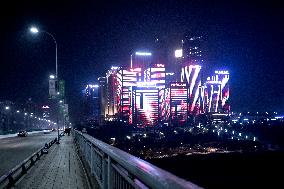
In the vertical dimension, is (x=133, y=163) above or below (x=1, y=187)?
above

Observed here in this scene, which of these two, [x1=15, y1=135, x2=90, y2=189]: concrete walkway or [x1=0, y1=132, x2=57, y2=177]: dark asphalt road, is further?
[x1=0, y1=132, x2=57, y2=177]: dark asphalt road

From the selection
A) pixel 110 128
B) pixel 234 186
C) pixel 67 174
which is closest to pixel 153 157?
pixel 110 128

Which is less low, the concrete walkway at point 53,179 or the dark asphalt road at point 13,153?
the concrete walkway at point 53,179

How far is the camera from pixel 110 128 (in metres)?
200

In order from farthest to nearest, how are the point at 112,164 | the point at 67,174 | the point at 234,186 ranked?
the point at 234,186 → the point at 67,174 → the point at 112,164

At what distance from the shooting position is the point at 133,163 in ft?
17.0

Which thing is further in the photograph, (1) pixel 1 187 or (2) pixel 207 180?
(2) pixel 207 180

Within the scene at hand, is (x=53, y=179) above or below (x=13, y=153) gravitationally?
above

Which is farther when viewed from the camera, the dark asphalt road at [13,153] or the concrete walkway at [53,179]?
the dark asphalt road at [13,153]

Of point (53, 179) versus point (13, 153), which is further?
point (13, 153)

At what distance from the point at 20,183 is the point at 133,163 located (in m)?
9.33

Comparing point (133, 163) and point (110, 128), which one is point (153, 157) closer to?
point (110, 128)

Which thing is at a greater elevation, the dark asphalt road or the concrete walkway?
the concrete walkway

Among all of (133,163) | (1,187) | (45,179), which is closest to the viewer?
(133,163)
